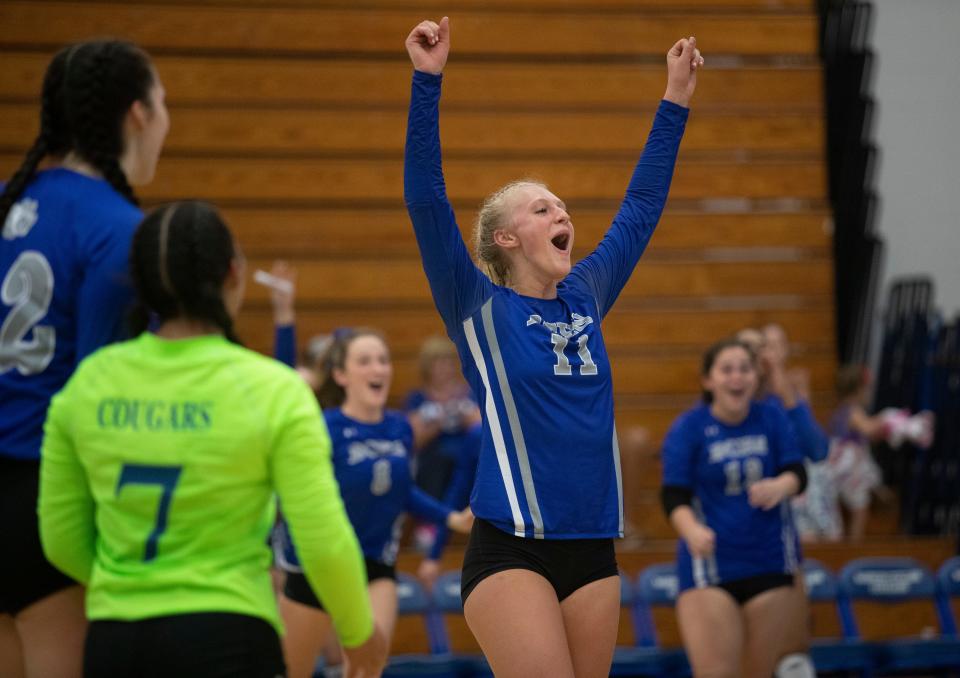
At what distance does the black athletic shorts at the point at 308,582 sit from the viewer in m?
5.68

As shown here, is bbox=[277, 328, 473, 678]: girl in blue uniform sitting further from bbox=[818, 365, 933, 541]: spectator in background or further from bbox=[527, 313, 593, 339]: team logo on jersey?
bbox=[818, 365, 933, 541]: spectator in background

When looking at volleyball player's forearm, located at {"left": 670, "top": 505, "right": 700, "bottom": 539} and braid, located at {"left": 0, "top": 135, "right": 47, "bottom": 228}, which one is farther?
volleyball player's forearm, located at {"left": 670, "top": 505, "right": 700, "bottom": 539}

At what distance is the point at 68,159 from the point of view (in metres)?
2.87


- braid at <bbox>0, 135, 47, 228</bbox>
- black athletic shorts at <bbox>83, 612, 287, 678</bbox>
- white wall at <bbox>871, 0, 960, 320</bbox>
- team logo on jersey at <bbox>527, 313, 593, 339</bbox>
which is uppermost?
white wall at <bbox>871, 0, 960, 320</bbox>

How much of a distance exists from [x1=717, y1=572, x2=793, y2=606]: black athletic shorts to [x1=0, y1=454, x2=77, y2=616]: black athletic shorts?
400 cm

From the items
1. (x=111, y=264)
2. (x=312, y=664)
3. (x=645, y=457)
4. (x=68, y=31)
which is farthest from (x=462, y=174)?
(x=111, y=264)

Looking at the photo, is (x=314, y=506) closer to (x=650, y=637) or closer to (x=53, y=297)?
(x=53, y=297)

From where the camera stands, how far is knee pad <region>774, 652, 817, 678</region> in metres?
5.82

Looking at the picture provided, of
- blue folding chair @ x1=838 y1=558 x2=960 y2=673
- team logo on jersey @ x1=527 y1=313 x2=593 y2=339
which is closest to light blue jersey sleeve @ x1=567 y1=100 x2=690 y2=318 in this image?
team logo on jersey @ x1=527 y1=313 x2=593 y2=339

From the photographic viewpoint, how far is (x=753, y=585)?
600 cm

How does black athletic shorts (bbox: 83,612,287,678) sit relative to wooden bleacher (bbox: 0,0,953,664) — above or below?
below

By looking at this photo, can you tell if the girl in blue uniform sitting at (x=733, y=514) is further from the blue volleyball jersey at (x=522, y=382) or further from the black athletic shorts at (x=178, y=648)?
the black athletic shorts at (x=178, y=648)

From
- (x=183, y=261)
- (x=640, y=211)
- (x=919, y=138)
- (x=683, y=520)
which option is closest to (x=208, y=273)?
(x=183, y=261)

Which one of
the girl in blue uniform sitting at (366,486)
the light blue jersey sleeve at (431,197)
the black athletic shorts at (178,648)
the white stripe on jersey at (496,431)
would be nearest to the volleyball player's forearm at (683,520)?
the girl in blue uniform sitting at (366,486)
